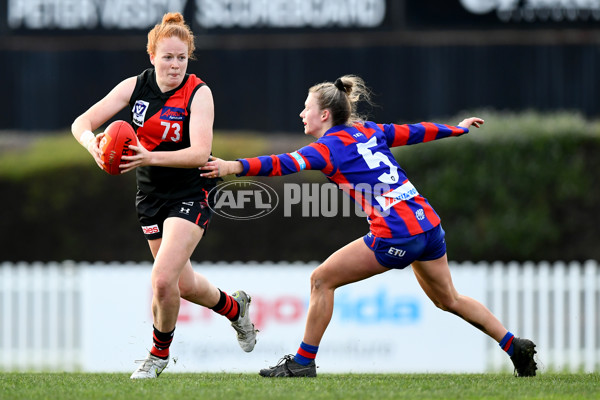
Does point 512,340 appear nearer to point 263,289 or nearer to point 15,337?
point 263,289

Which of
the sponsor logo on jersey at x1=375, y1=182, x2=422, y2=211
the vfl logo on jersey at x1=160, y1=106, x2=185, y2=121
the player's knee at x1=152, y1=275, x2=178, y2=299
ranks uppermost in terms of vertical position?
the vfl logo on jersey at x1=160, y1=106, x2=185, y2=121

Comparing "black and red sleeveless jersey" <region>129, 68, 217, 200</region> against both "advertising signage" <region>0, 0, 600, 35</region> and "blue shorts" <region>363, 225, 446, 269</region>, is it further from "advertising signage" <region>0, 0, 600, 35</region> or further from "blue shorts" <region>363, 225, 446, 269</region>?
"advertising signage" <region>0, 0, 600, 35</region>

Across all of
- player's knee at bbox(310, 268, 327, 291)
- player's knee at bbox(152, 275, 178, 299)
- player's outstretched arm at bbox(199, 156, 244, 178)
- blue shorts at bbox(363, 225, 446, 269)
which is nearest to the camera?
player's outstretched arm at bbox(199, 156, 244, 178)

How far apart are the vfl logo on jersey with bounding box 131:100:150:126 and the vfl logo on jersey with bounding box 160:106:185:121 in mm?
120

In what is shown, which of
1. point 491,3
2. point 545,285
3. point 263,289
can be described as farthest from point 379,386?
point 491,3

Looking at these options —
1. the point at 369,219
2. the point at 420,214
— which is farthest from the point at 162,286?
the point at 420,214

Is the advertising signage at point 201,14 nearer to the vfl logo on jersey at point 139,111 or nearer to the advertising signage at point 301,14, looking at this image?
the advertising signage at point 301,14

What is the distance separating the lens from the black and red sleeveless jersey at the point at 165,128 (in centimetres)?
537

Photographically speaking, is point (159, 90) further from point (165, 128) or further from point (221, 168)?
point (221, 168)

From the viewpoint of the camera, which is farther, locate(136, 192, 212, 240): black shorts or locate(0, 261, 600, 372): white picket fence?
locate(0, 261, 600, 372): white picket fence

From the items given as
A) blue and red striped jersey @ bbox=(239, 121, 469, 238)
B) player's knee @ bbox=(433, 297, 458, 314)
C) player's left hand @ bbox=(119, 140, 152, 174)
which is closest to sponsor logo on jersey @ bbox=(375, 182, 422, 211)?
blue and red striped jersey @ bbox=(239, 121, 469, 238)

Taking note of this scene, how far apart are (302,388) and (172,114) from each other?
69.4 inches

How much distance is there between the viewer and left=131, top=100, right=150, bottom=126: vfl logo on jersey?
5.42 metres

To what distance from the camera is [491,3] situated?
45.4ft
